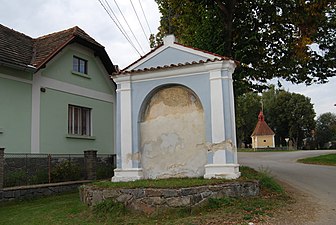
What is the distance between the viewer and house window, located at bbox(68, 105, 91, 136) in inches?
674

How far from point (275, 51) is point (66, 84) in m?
9.66

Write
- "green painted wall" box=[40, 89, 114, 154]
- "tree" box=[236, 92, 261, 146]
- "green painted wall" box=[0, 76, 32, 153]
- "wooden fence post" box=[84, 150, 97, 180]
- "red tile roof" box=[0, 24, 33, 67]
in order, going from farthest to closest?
"tree" box=[236, 92, 261, 146] → "green painted wall" box=[40, 89, 114, 154] → "wooden fence post" box=[84, 150, 97, 180] → "red tile roof" box=[0, 24, 33, 67] → "green painted wall" box=[0, 76, 32, 153]

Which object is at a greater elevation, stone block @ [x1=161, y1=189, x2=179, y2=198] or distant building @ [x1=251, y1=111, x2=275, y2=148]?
distant building @ [x1=251, y1=111, x2=275, y2=148]

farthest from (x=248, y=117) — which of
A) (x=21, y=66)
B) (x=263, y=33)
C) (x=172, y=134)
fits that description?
(x=172, y=134)

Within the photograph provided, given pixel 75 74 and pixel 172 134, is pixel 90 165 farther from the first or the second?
pixel 172 134

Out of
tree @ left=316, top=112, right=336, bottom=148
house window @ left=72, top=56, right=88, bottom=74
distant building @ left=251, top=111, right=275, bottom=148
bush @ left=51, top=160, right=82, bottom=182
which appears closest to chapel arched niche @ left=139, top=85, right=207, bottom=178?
bush @ left=51, top=160, right=82, bottom=182

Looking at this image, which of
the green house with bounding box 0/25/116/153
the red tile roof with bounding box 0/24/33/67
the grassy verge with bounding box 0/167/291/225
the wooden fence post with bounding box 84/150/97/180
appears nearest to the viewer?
the grassy verge with bounding box 0/167/291/225

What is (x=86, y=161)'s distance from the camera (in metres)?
15.4

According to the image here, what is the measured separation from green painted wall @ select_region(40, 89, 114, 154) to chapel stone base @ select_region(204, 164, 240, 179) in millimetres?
8187

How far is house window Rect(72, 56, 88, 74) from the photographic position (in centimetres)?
1773

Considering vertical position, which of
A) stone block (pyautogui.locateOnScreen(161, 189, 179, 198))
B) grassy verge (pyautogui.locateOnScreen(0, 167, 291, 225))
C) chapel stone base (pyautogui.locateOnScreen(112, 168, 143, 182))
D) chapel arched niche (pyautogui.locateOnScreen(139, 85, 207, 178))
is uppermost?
chapel arched niche (pyautogui.locateOnScreen(139, 85, 207, 178))

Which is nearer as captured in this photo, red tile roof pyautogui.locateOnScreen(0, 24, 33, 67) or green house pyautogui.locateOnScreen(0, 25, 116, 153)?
red tile roof pyautogui.locateOnScreen(0, 24, 33, 67)

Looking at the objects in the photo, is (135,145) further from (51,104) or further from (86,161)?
(51,104)

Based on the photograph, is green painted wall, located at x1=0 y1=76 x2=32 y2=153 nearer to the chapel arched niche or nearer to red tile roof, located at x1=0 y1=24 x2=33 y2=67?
red tile roof, located at x1=0 y1=24 x2=33 y2=67
